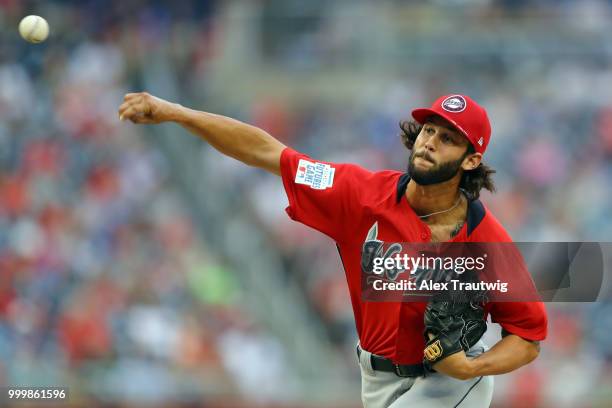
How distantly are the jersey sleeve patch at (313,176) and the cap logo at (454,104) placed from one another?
0.67m

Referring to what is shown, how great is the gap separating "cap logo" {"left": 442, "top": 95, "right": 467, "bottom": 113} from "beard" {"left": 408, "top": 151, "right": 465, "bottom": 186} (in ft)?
0.82

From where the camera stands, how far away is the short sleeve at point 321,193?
5359 millimetres

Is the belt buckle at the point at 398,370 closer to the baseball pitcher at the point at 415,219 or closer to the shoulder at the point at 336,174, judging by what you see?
Answer: the baseball pitcher at the point at 415,219

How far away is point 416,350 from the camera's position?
5.37 metres

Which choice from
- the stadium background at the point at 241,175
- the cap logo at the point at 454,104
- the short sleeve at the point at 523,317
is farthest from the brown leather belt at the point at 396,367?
the stadium background at the point at 241,175

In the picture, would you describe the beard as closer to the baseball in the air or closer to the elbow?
the elbow

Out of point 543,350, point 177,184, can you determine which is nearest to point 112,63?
point 177,184

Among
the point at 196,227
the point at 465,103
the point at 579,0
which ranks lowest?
the point at 465,103

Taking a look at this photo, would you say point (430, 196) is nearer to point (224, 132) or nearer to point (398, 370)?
point (398, 370)

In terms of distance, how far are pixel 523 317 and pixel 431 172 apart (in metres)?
0.86

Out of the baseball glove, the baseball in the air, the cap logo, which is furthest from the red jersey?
the baseball in the air

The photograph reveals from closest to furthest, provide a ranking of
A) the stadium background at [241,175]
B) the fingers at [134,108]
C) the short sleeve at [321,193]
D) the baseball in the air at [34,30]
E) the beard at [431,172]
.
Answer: the fingers at [134,108] < the beard at [431,172] < the short sleeve at [321,193] < the baseball in the air at [34,30] < the stadium background at [241,175]

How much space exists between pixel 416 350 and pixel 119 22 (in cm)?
961

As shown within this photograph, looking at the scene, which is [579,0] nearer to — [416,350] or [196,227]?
[196,227]
